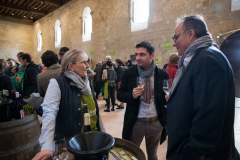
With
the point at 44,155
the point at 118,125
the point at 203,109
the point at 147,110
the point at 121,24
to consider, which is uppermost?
the point at 121,24

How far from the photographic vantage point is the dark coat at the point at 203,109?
35.3 inches

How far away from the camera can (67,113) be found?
1.39 meters

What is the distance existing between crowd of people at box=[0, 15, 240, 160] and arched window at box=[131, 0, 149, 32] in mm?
7187

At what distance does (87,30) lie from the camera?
473 inches

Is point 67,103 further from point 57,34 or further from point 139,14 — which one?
point 57,34

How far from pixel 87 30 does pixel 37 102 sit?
10.3 metres

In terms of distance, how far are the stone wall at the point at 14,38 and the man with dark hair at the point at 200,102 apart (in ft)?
68.3

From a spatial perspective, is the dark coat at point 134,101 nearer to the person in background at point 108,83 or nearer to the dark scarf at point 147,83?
the dark scarf at point 147,83

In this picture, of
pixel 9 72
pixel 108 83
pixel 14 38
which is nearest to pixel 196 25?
pixel 108 83

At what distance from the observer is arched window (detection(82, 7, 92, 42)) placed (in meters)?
11.7

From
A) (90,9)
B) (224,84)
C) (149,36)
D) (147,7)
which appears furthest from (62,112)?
(90,9)

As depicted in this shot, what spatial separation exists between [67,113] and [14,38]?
20.9 m

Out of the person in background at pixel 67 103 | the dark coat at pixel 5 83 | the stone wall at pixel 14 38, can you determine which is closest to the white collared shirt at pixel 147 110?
the person in background at pixel 67 103

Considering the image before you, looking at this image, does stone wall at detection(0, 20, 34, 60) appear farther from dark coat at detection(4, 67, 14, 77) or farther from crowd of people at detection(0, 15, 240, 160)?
crowd of people at detection(0, 15, 240, 160)
